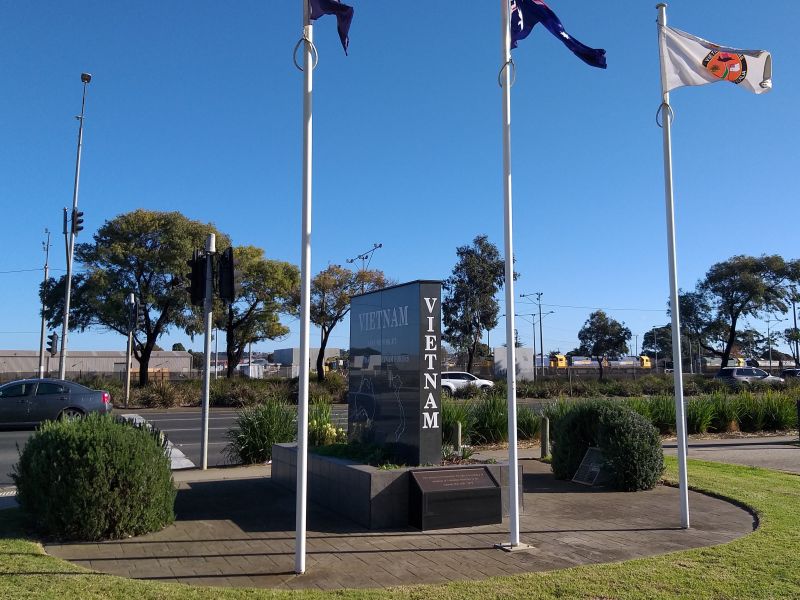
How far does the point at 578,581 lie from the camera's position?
5660 mm

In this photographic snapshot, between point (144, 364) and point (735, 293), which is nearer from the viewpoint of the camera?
point (144, 364)

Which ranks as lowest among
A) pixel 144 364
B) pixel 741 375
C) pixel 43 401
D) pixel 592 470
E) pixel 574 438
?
pixel 592 470

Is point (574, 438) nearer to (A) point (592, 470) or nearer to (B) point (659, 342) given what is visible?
(A) point (592, 470)

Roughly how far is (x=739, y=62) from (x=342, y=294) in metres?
35.8

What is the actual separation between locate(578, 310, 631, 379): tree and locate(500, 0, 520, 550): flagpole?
8370 centimetres

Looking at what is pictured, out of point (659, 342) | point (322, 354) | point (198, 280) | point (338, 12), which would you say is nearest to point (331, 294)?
point (322, 354)

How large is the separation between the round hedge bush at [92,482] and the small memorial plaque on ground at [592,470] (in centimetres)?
611

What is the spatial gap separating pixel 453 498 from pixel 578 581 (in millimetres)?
2241

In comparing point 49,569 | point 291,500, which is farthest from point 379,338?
point 49,569

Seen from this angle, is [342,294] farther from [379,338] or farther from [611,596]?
[611,596]

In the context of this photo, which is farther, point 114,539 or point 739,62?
point 739,62

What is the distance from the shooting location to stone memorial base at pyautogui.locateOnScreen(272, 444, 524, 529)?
7.73 m

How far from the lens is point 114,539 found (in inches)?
280

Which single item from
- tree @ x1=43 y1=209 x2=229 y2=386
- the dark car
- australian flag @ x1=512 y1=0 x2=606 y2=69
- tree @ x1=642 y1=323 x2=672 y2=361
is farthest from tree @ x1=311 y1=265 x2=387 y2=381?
tree @ x1=642 y1=323 x2=672 y2=361
